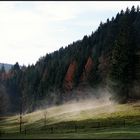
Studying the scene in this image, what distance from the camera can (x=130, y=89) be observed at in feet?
332

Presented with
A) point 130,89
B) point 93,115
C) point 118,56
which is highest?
point 118,56

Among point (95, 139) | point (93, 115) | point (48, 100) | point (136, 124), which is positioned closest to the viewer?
point (95, 139)

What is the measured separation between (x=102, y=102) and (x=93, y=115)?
3488cm

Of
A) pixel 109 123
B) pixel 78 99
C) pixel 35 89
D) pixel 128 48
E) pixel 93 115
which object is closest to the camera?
pixel 109 123

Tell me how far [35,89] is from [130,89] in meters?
90.9

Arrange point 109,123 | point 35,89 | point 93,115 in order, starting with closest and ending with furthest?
point 109,123, point 93,115, point 35,89

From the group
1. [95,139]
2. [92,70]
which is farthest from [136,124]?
[92,70]

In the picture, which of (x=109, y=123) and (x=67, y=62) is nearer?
(x=109, y=123)

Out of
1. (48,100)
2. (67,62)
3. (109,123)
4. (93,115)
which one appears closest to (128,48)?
(93,115)

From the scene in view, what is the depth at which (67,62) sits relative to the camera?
620 ft

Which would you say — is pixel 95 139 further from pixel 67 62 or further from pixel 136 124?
pixel 67 62

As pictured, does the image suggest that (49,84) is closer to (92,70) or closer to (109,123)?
(92,70)

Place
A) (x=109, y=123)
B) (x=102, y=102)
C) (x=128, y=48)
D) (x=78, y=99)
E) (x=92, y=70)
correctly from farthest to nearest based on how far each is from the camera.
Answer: (x=78, y=99)
(x=92, y=70)
(x=102, y=102)
(x=128, y=48)
(x=109, y=123)

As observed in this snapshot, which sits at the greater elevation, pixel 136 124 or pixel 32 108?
pixel 32 108
